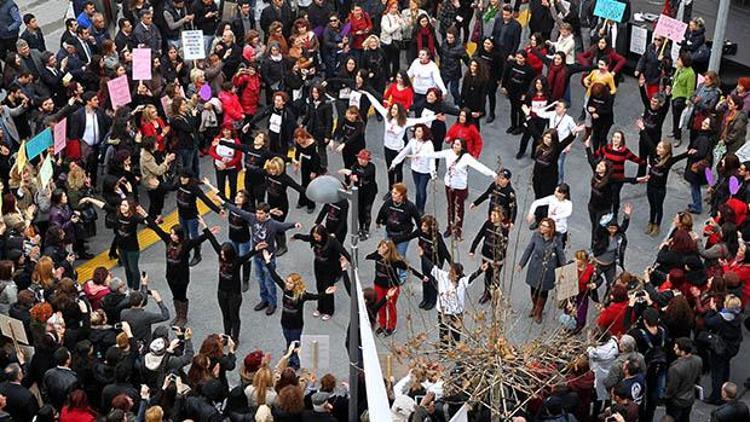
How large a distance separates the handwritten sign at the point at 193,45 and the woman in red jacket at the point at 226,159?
5.41 feet

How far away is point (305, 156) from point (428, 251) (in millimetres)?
2992

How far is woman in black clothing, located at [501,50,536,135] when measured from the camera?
20.0 meters

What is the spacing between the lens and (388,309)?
1616cm

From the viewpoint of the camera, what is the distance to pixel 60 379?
519 inches

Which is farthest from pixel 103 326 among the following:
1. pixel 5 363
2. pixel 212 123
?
pixel 212 123

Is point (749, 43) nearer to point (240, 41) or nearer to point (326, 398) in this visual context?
point (240, 41)

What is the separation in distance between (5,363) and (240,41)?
31.2ft

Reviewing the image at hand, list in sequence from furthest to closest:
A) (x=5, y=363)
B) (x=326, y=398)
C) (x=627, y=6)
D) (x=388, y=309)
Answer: (x=627, y=6) → (x=388, y=309) → (x=5, y=363) → (x=326, y=398)

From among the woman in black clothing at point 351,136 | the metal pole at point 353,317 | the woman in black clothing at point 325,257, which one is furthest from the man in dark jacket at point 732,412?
the woman in black clothing at point 351,136

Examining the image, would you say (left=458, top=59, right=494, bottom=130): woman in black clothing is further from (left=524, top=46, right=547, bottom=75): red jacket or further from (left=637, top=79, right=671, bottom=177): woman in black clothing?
(left=637, top=79, right=671, bottom=177): woman in black clothing

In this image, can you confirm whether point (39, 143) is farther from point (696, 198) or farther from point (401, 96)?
point (696, 198)

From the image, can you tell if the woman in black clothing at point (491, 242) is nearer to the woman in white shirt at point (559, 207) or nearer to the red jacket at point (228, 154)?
the woman in white shirt at point (559, 207)

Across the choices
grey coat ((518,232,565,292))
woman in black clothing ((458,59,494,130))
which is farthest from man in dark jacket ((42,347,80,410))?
woman in black clothing ((458,59,494,130))

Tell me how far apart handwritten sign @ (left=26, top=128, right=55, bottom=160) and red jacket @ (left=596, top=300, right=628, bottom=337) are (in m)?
7.53
